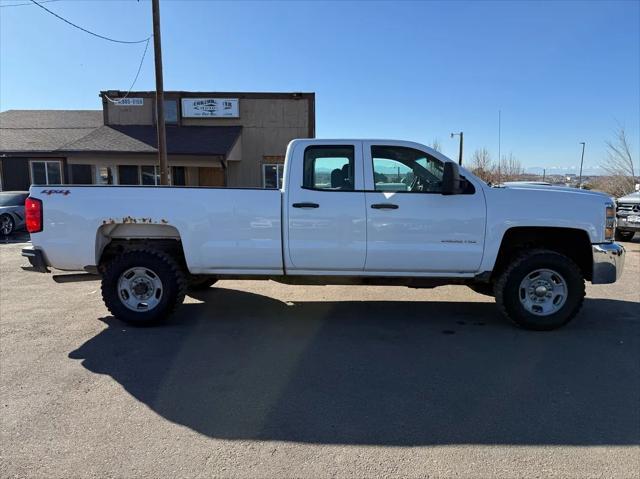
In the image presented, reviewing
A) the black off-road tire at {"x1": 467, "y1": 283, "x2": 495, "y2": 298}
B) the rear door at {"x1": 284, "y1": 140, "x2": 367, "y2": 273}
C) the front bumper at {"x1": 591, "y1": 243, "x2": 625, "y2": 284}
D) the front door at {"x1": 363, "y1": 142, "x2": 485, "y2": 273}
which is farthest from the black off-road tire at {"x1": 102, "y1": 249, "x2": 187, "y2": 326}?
the front bumper at {"x1": 591, "y1": 243, "x2": 625, "y2": 284}

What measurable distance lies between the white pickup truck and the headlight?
12 millimetres

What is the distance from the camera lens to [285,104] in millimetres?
21203

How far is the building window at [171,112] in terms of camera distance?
71.3ft

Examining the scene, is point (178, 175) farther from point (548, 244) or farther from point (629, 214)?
point (548, 244)

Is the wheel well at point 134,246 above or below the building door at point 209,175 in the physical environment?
below

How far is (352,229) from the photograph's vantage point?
199 inches

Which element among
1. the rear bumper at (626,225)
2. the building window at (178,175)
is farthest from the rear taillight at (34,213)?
the building window at (178,175)

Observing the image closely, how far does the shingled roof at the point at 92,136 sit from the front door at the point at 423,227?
14.6m

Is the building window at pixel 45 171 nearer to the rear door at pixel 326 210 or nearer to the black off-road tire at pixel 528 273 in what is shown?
the rear door at pixel 326 210

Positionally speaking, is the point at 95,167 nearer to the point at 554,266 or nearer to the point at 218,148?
the point at 218,148

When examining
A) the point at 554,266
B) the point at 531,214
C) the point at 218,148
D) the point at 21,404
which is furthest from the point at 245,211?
the point at 218,148

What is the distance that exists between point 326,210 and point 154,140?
17220 mm

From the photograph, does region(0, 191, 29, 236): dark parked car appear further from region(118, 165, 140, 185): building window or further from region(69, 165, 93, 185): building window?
region(69, 165, 93, 185): building window

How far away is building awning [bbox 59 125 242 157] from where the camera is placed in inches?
741
